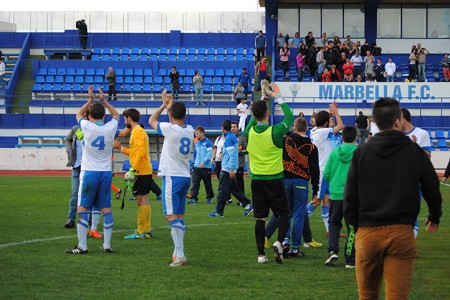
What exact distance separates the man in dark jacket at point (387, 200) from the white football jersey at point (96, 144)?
6011 mm

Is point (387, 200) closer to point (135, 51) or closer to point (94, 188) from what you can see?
point (94, 188)

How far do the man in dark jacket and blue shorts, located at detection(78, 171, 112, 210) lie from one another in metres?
6.04

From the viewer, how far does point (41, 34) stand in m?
50.8

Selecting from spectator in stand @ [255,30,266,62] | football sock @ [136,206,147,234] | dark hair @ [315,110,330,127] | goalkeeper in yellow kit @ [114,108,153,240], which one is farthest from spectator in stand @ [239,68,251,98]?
dark hair @ [315,110,330,127]

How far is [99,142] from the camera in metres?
12.3

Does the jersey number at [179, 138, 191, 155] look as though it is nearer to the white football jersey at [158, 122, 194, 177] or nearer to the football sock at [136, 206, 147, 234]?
the white football jersey at [158, 122, 194, 177]

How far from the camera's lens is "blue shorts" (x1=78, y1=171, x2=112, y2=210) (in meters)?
12.3

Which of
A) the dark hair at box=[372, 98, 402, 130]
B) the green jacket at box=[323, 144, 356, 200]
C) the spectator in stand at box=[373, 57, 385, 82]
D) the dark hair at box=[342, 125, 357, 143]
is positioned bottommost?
the green jacket at box=[323, 144, 356, 200]

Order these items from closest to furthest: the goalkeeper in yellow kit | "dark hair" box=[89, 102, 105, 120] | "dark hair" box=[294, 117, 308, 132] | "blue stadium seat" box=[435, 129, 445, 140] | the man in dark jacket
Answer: the man in dark jacket < "dark hair" box=[89, 102, 105, 120] < "dark hair" box=[294, 117, 308, 132] < the goalkeeper in yellow kit < "blue stadium seat" box=[435, 129, 445, 140]

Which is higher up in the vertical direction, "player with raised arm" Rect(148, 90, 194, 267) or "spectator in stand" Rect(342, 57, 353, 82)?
"spectator in stand" Rect(342, 57, 353, 82)

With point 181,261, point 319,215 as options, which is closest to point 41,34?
point 319,215

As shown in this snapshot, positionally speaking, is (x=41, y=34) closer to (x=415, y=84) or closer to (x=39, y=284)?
(x=415, y=84)

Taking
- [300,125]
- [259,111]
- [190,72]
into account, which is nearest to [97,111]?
Answer: [259,111]

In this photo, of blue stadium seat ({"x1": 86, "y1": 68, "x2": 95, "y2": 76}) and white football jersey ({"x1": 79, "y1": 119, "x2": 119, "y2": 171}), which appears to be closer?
white football jersey ({"x1": 79, "y1": 119, "x2": 119, "y2": 171})
